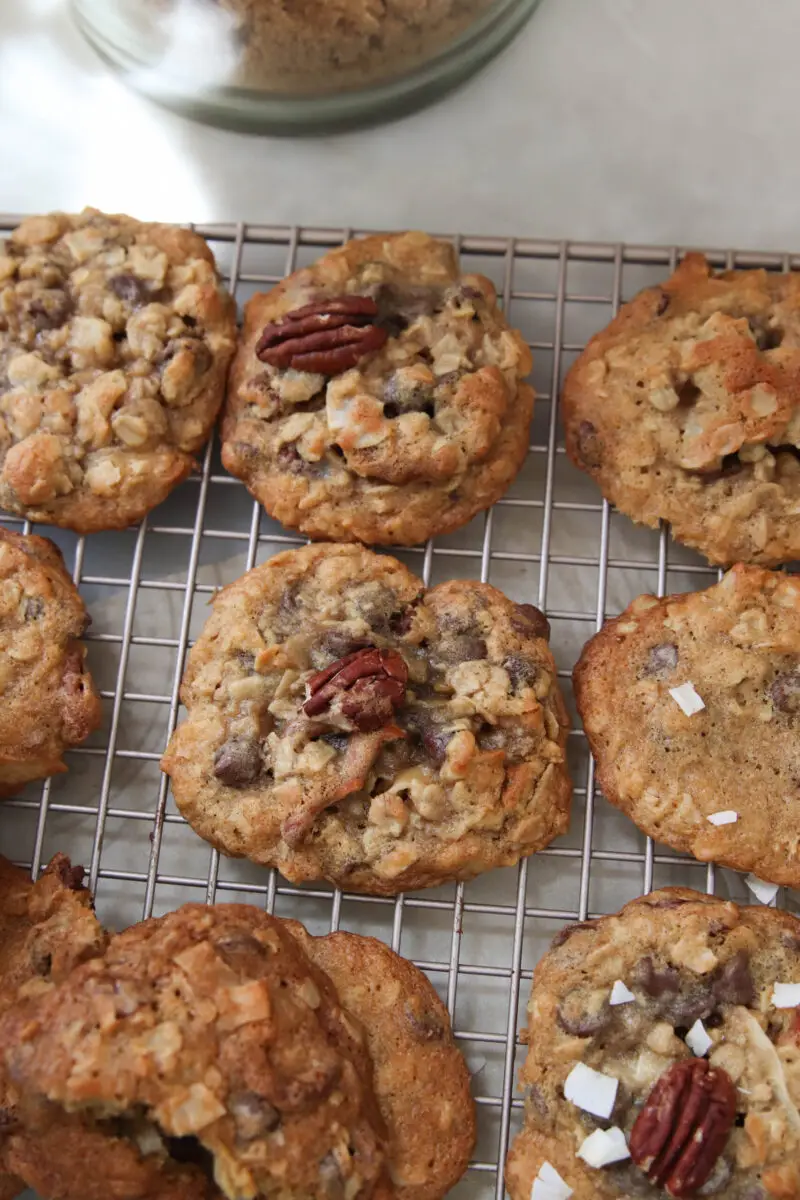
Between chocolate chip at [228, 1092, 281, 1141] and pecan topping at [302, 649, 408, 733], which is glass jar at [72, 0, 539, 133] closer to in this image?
pecan topping at [302, 649, 408, 733]

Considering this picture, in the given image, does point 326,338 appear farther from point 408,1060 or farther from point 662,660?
point 408,1060

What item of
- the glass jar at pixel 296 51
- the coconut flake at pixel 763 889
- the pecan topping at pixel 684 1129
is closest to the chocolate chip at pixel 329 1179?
the pecan topping at pixel 684 1129

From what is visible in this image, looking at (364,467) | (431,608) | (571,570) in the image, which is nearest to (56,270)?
(364,467)

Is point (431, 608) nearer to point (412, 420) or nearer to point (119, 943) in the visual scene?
point (412, 420)

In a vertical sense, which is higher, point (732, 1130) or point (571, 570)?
point (571, 570)

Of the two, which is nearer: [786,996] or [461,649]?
[786,996]

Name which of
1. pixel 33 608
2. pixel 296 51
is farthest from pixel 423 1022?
pixel 296 51

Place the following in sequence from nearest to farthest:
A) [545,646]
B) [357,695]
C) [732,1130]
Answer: [732,1130], [357,695], [545,646]
